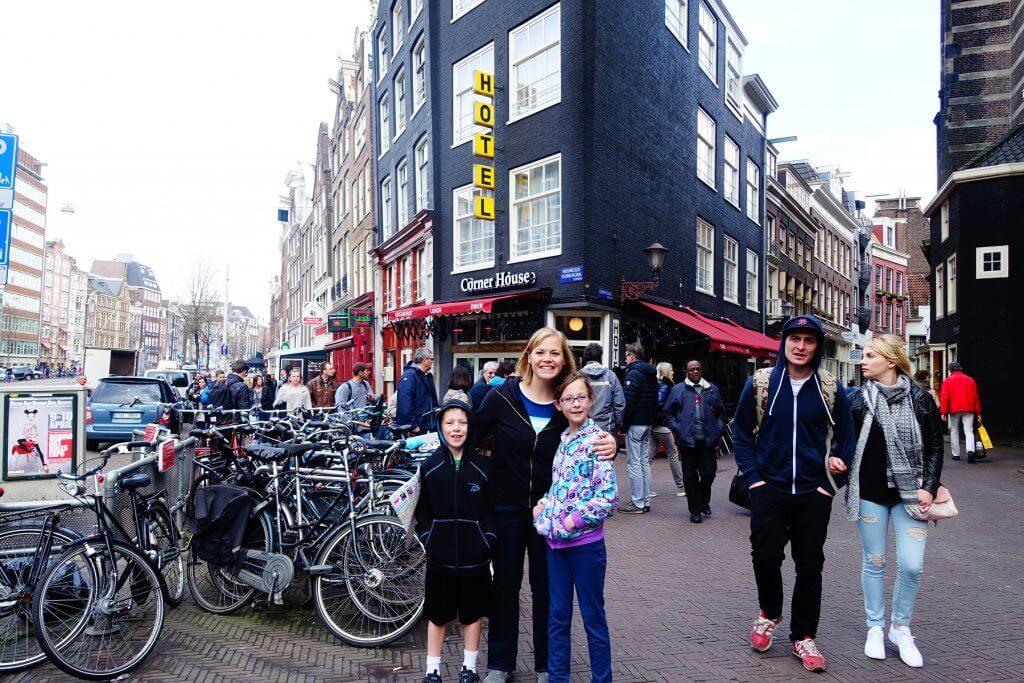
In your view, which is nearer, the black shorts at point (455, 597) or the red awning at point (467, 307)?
the black shorts at point (455, 597)

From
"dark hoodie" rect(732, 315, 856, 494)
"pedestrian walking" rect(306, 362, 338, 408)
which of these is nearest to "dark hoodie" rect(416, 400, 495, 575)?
"dark hoodie" rect(732, 315, 856, 494)

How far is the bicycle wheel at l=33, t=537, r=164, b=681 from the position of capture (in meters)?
3.62

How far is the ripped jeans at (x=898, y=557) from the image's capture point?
395 cm

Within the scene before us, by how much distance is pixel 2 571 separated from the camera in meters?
3.83

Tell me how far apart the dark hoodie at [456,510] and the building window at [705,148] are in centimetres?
1855

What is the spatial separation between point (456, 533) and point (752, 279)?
24.2 m

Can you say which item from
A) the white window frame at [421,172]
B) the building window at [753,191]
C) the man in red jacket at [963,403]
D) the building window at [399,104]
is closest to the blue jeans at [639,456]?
the man in red jacket at [963,403]

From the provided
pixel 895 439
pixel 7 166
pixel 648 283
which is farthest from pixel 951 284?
pixel 7 166

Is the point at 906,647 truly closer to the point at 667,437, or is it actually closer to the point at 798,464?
the point at 798,464

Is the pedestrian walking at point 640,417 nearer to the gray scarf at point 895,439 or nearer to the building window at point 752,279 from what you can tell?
the gray scarf at point 895,439

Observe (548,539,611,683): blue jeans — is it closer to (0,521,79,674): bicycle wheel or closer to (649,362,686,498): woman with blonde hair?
(0,521,79,674): bicycle wheel

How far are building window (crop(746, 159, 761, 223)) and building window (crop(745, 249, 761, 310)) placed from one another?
4.60 feet

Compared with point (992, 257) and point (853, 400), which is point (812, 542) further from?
point (992, 257)

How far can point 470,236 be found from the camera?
1777cm
